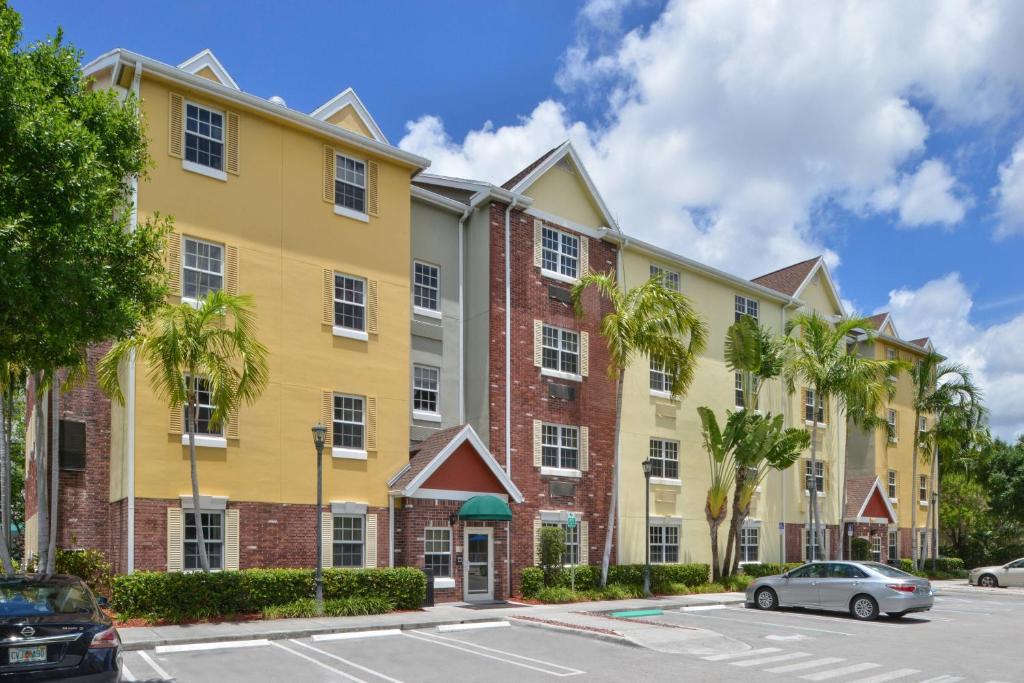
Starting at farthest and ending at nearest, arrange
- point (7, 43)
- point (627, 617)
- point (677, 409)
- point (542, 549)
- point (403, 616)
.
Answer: point (677, 409) → point (542, 549) → point (627, 617) → point (403, 616) → point (7, 43)

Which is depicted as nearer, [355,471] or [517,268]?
[355,471]

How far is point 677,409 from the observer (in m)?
32.8

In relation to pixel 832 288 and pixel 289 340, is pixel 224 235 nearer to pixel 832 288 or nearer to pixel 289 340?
pixel 289 340

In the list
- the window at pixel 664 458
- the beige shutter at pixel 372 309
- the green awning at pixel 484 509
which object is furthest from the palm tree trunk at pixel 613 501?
the beige shutter at pixel 372 309

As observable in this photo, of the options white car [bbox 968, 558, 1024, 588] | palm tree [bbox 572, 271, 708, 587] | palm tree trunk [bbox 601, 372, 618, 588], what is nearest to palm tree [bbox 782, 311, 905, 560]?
palm tree [bbox 572, 271, 708, 587]

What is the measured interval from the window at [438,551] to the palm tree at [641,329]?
525cm

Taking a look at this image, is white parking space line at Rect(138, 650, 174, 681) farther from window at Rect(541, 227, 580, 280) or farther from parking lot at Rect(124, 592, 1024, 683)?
window at Rect(541, 227, 580, 280)

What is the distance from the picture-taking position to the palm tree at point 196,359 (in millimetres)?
18656

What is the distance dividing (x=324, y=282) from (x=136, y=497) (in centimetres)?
673

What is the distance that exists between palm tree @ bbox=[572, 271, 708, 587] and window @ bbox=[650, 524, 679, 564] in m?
2.98

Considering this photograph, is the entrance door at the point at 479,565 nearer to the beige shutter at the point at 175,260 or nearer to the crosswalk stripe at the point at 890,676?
A: the beige shutter at the point at 175,260

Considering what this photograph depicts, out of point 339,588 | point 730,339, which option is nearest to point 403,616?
point 339,588

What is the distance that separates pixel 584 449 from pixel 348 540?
8.78 metres

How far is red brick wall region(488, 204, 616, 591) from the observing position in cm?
2677
